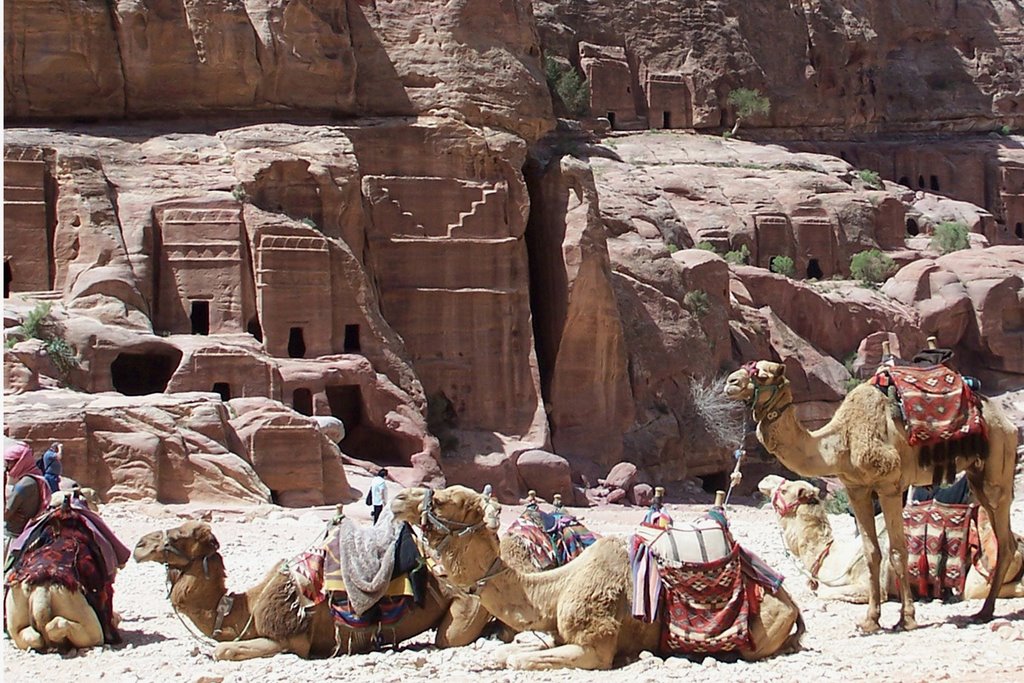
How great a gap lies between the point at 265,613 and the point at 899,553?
19.3 ft

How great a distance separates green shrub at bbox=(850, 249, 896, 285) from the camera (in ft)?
174

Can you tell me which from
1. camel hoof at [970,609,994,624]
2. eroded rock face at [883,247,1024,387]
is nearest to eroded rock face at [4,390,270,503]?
camel hoof at [970,609,994,624]

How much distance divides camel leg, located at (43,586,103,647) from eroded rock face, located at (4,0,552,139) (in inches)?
951

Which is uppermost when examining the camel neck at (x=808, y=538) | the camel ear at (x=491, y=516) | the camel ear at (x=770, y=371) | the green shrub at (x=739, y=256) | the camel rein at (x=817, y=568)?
the camel ear at (x=770, y=371)

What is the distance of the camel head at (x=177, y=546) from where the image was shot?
1193 centimetres

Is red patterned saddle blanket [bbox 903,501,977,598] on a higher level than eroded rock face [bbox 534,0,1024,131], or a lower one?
lower

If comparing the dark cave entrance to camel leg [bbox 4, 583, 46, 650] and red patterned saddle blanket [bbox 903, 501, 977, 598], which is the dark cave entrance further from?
red patterned saddle blanket [bbox 903, 501, 977, 598]

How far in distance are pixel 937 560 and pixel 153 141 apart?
24.3m

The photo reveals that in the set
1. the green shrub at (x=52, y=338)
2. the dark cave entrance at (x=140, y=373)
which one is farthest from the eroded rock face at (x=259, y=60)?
the green shrub at (x=52, y=338)

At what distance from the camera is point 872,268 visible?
53062 millimetres

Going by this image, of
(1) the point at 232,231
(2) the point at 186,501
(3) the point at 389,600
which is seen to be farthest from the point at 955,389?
(1) the point at 232,231

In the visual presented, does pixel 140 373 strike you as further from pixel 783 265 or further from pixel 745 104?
pixel 745 104

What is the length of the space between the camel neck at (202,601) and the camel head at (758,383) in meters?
4.66

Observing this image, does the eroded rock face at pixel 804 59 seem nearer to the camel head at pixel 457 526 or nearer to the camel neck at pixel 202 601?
the camel neck at pixel 202 601
